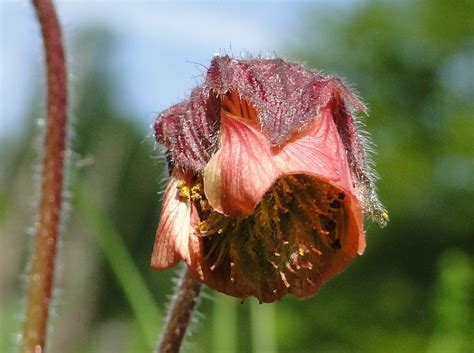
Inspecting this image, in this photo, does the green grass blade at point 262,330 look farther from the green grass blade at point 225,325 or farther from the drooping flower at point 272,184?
the drooping flower at point 272,184

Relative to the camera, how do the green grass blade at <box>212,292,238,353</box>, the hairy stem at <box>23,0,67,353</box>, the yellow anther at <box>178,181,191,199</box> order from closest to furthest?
the yellow anther at <box>178,181,191,199</box>, the hairy stem at <box>23,0,67,353</box>, the green grass blade at <box>212,292,238,353</box>

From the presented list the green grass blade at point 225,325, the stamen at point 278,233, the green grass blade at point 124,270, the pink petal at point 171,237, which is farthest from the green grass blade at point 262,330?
the pink petal at point 171,237

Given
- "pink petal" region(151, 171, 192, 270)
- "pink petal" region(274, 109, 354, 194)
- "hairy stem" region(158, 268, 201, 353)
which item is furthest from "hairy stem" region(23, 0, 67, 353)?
"pink petal" region(274, 109, 354, 194)

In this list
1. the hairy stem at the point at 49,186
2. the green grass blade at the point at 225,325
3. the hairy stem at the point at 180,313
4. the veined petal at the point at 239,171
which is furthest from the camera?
the green grass blade at the point at 225,325

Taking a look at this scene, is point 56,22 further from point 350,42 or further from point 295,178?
point 350,42

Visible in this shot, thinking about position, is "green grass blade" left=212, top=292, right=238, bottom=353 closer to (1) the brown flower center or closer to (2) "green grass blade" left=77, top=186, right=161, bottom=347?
(2) "green grass blade" left=77, top=186, right=161, bottom=347

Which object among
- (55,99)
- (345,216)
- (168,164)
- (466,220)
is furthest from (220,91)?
(466,220)
